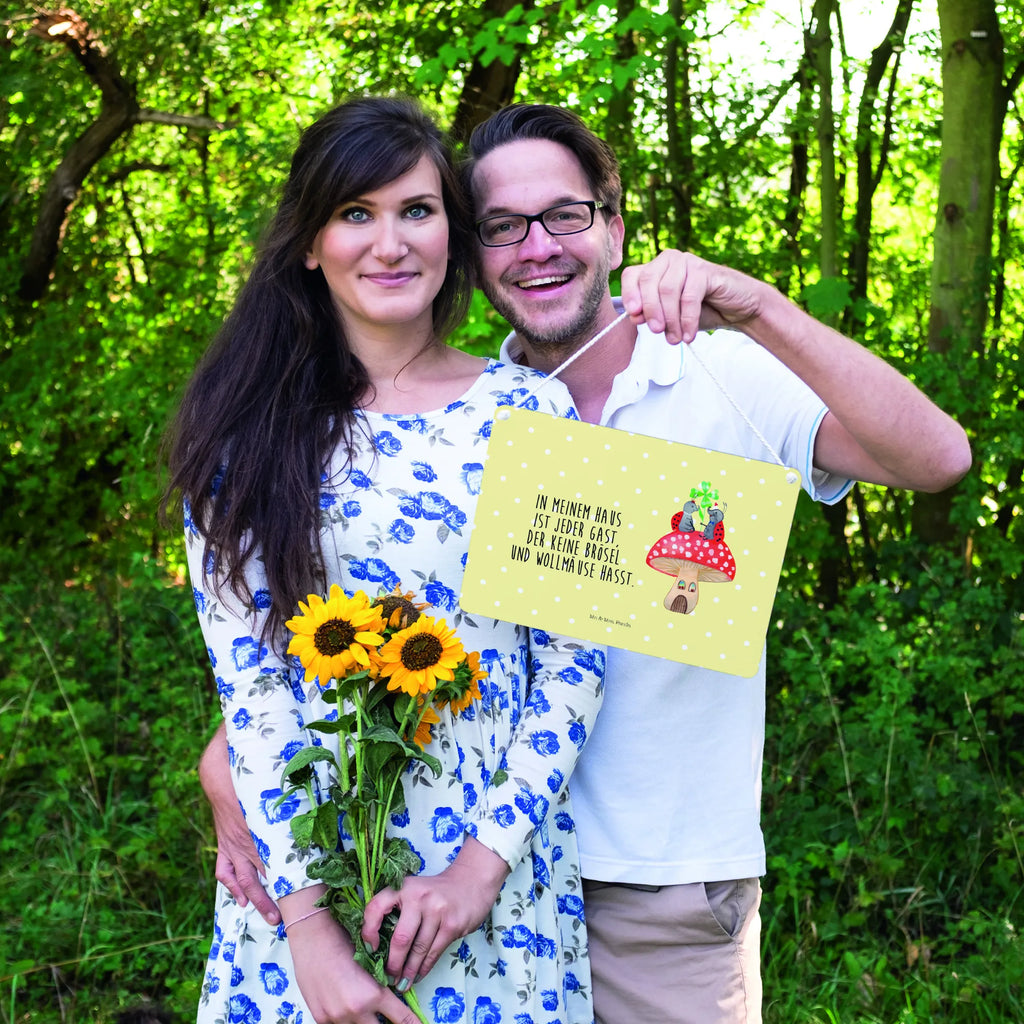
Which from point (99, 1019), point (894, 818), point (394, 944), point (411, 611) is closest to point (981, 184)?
point (894, 818)

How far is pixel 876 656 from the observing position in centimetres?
363

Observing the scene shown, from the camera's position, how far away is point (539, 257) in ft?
6.93

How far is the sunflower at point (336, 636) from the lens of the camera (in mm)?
1538

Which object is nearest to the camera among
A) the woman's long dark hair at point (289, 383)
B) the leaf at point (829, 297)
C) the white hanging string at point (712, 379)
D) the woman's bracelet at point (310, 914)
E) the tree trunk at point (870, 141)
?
the white hanging string at point (712, 379)

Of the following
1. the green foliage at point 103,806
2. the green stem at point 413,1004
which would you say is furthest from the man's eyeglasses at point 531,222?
the green foliage at point 103,806

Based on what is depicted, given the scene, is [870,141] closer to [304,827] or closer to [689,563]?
[689,563]

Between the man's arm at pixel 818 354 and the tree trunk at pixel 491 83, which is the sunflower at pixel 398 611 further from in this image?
the tree trunk at pixel 491 83

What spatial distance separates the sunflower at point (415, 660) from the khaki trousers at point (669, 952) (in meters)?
0.65

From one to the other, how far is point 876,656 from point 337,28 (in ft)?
14.8

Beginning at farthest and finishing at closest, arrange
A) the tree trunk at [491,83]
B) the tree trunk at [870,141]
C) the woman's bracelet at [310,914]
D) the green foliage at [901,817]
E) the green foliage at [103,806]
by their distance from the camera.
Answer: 1. the tree trunk at [491,83]
2. the tree trunk at [870,141]
3. the green foliage at [103,806]
4. the green foliage at [901,817]
5. the woman's bracelet at [310,914]

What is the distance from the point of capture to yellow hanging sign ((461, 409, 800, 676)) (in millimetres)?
1534

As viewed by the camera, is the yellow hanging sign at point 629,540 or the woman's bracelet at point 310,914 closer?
the yellow hanging sign at point 629,540

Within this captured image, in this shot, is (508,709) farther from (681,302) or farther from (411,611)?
(681,302)

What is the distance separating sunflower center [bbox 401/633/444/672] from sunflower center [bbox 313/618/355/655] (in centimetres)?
8
